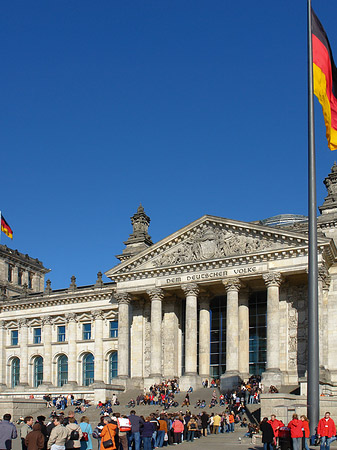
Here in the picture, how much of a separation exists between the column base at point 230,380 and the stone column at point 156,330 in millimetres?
6706

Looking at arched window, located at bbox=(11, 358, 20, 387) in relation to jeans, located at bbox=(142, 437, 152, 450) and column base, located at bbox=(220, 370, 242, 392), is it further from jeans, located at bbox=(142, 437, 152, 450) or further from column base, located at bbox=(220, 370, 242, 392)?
jeans, located at bbox=(142, 437, 152, 450)

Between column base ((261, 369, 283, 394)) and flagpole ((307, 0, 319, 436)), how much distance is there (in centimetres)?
3062

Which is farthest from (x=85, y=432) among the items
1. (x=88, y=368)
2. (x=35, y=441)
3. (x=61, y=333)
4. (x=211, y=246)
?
(x=61, y=333)

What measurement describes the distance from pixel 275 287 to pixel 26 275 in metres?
42.0

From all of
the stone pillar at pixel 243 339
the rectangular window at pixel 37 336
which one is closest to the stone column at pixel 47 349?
the rectangular window at pixel 37 336

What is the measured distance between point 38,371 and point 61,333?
198 inches

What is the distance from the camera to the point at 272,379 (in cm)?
5081

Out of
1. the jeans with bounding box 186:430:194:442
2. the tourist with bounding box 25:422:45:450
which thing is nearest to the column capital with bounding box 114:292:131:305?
the jeans with bounding box 186:430:194:442

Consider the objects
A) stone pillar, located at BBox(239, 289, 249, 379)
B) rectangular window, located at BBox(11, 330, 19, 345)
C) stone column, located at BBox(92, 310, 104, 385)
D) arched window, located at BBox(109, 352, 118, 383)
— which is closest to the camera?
stone pillar, located at BBox(239, 289, 249, 379)

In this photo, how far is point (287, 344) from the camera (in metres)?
54.6

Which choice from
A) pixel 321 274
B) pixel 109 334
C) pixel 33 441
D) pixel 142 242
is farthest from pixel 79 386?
pixel 33 441

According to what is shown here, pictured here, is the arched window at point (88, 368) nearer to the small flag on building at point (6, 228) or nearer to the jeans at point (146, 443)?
the small flag on building at point (6, 228)

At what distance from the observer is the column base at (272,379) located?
166 feet

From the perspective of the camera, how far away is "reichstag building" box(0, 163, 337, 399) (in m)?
53.1
